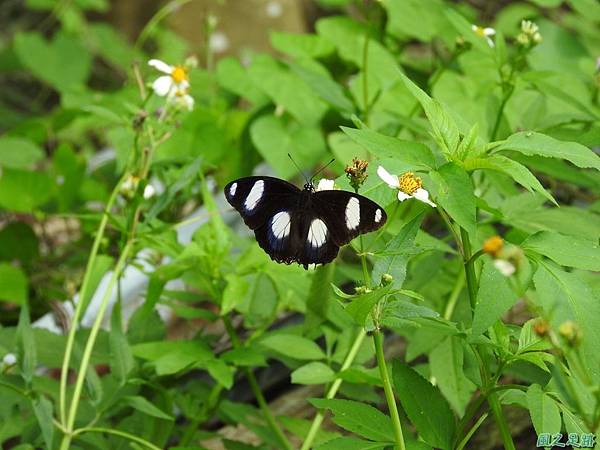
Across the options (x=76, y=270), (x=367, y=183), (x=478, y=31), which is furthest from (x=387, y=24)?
(x=367, y=183)

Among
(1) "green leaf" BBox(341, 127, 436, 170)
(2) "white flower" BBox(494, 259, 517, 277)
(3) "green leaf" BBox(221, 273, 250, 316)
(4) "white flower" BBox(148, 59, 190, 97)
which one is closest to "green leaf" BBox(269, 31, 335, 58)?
(4) "white flower" BBox(148, 59, 190, 97)

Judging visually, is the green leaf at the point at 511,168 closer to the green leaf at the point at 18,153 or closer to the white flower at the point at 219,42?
the green leaf at the point at 18,153

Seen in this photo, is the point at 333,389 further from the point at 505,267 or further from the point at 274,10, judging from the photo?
the point at 274,10

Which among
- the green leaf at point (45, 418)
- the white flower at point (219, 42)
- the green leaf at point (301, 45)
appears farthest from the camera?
the white flower at point (219, 42)

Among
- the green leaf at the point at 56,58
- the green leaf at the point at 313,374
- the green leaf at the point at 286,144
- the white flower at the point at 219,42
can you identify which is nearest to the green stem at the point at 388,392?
the green leaf at the point at 313,374

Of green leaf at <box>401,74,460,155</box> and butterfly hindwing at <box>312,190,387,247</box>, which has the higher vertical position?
green leaf at <box>401,74,460,155</box>

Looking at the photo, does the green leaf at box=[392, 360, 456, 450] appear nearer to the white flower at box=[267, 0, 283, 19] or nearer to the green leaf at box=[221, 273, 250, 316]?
the green leaf at box=[221, 273, 250, 316]
